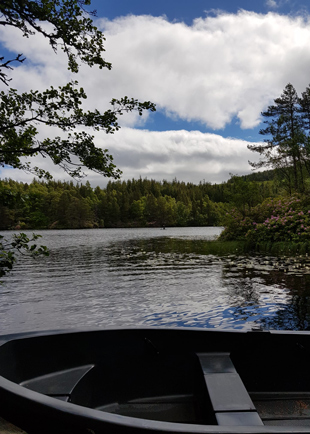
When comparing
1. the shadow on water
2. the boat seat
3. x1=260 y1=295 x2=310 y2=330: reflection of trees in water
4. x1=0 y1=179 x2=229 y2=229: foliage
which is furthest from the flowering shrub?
x1=0 y1=179 x2=229 y2=229: foliage

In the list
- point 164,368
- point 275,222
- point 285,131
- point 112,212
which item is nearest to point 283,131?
point 285,131

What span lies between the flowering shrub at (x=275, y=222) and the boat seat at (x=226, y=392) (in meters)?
19.3

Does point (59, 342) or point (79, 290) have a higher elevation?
point (59, 342)

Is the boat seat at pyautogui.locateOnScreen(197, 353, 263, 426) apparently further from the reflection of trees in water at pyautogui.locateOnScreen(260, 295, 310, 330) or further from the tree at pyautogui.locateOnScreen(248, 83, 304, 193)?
the tree at pyautogui.locateOnScreen(248, 83, 304, 193)

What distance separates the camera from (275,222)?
23.3 m

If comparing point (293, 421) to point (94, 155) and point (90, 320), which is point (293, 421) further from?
point (90, 320)

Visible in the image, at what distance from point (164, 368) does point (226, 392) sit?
968 millimetres

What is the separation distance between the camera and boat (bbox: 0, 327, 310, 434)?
3309 millimetres

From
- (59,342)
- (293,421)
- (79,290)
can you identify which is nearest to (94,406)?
(59,342)

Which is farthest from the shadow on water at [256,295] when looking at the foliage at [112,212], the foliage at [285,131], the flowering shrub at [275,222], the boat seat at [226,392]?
the foliage at [112,212]

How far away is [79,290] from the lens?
38.2 feet

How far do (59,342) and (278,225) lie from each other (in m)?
22.2

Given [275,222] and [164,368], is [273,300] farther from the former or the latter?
[275,222]

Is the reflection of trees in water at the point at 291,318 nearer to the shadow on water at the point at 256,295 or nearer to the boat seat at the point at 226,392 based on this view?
the shadow on water at the point at 256,295
